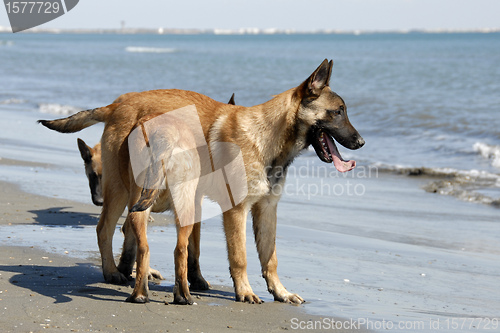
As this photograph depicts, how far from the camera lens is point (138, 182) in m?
5.10

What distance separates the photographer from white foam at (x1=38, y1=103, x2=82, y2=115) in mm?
21828

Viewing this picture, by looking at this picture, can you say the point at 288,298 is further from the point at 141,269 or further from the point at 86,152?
the point at 86,152

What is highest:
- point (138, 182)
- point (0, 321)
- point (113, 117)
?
point (113, 117)

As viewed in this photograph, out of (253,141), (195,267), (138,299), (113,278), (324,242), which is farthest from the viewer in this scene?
(324,242)

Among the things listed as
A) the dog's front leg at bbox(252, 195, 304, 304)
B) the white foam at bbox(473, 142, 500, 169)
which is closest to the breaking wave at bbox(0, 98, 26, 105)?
the white foam at bbox(473, 142, 500, 169)

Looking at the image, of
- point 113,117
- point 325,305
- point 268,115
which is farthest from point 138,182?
point 325,305

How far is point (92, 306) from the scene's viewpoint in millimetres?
4828

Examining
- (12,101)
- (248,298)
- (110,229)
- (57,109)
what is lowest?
(57,109)

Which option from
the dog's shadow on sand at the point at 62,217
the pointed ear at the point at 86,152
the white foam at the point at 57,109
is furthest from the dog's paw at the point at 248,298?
the white foam at the point at 57,109

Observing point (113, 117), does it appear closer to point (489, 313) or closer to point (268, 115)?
point (268, 115)

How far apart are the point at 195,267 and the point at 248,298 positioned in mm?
626

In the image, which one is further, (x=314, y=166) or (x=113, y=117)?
(x=314, y=166)

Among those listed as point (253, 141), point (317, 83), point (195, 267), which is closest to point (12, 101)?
point (195, 267)

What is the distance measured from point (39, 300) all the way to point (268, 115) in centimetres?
230
